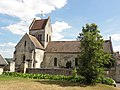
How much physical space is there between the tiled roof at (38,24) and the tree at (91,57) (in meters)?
26.9

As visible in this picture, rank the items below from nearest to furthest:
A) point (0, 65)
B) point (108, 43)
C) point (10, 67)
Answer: point (0, 65), point (10, 67), point (108, 43)

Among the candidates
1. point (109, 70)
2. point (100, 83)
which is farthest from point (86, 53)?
point (109, 70)

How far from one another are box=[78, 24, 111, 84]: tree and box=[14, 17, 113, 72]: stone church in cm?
1786

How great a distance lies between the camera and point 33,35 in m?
55.3

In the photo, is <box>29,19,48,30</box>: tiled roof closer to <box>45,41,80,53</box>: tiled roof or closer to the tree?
<box>45,41,80,53</box>: tiled roof

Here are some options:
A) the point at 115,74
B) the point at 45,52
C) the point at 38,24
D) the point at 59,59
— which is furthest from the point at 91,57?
the point at 38,24

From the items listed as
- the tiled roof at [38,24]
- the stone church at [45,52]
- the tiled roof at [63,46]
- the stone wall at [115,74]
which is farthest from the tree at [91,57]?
the tiled roof at [38,24]

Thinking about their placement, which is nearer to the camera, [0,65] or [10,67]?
[0,65]

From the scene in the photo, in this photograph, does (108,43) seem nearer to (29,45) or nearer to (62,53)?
(62,53)

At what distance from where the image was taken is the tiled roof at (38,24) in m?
55.4

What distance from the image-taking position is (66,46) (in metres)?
51.2

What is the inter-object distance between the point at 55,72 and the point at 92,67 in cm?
1093

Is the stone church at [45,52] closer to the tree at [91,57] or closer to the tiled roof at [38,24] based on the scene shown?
A: the tiled roof at [38,24]

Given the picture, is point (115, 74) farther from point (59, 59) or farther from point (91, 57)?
point (59, 59)
